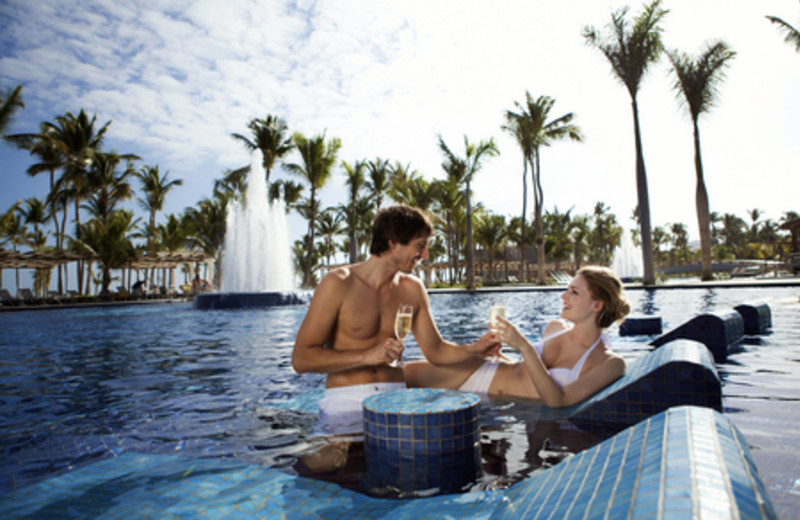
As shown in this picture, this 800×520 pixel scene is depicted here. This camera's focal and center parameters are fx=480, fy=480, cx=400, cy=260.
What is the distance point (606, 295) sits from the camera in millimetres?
3357

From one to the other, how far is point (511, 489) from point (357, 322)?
54.1 inches

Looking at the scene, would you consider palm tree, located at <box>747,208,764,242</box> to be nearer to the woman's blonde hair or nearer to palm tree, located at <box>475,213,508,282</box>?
palm tree, located at <box>475,213,508,282</box>

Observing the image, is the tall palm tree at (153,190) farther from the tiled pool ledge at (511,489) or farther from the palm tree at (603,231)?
the palm tree at (603,231)

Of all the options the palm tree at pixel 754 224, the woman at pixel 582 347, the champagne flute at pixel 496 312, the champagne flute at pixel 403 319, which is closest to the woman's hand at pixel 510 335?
the champagne flute at pixel 496 312

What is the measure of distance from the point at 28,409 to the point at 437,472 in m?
4.04

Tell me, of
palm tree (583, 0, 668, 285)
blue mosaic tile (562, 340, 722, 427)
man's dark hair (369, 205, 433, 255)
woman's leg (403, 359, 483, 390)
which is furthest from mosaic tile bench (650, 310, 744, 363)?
palm tree (583, 0, 668, 285)

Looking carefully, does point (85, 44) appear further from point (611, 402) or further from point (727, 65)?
point (727, 65)

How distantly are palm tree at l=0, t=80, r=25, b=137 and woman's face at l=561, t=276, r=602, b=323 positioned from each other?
2805 centimetres

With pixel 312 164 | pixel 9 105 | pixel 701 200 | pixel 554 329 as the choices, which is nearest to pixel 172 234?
pixel 312 164

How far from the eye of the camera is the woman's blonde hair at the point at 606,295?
3.34m

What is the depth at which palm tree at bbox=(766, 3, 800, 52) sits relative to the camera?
16.5 metres

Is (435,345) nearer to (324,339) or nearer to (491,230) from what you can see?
(324,339)

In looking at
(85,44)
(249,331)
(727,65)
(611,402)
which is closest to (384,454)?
(611,402)

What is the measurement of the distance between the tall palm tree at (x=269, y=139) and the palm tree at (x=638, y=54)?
Answer: 20.0 metres
